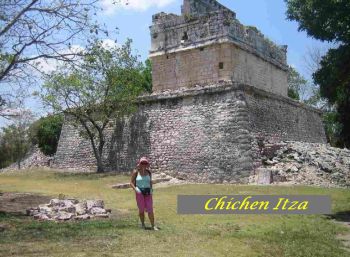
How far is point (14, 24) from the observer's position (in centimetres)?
908

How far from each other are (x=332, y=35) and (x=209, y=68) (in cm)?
1021

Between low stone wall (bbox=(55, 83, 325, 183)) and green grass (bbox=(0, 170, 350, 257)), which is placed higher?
low stone wall (bbox=(55, 83, 325, 183))

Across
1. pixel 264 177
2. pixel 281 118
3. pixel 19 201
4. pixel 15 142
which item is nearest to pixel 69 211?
pixel 19 201

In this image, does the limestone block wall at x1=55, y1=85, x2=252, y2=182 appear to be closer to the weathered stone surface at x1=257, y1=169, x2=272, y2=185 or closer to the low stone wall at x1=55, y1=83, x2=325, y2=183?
the low stone wall at x1=55, y1=83, x2=325, y2=183

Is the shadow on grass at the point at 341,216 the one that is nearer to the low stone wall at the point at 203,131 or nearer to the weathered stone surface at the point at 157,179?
the low stone wall at the point at 203,131

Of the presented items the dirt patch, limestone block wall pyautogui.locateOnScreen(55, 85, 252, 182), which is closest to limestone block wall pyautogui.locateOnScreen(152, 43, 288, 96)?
limestone block wall pyautogui.locateOnScreen(55, 85, 252, 182)

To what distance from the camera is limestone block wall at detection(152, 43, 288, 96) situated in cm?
1938

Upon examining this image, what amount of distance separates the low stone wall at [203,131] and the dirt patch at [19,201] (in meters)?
6.82

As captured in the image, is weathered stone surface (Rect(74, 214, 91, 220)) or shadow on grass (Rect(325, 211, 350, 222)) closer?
weathered stone surface (Rect(74, 214, 91, 220))

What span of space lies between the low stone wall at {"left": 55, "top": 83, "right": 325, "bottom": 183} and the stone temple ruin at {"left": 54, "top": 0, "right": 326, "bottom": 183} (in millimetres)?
38

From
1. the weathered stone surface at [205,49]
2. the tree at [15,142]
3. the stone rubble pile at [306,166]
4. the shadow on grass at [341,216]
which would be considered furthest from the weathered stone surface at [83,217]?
the tree at [15,142]

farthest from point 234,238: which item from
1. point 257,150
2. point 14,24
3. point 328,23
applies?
point 257,150

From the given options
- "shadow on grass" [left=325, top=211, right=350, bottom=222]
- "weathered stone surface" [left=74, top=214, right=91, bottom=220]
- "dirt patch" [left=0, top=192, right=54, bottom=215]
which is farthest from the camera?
"dirt patch" [left=0, top=192, right=54, bottom=215]

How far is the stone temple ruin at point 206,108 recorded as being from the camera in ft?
56.2
